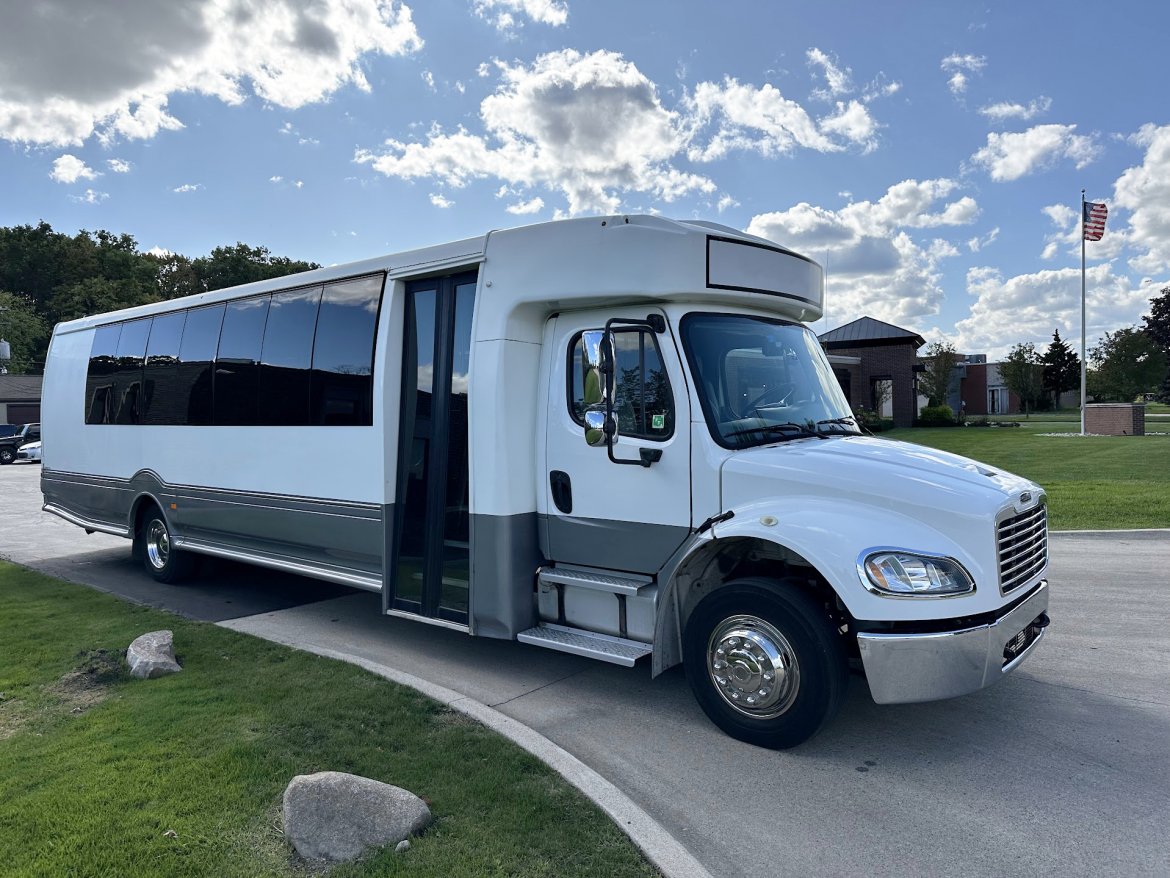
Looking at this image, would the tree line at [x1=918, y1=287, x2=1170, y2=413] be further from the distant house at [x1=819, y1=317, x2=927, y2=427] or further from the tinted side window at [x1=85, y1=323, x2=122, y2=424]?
the tinted side window at [x1=85, y1=323, x2=122, y2=424]

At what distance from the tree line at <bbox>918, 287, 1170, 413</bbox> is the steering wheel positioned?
46896 mm

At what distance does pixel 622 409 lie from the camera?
5270 mm

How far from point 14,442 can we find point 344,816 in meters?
42.4

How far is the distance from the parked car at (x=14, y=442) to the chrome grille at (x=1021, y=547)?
141 ft

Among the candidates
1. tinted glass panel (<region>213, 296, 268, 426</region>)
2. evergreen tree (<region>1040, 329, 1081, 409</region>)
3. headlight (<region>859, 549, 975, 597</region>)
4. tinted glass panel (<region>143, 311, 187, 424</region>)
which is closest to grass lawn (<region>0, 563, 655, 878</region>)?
headlight (<region>859, 549, 975, 597</region>)

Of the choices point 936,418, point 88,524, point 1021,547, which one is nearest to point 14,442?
point 88,524

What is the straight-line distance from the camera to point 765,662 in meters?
4.49

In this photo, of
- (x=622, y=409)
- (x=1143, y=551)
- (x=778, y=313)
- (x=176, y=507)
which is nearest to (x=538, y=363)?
(x=622, y=409)

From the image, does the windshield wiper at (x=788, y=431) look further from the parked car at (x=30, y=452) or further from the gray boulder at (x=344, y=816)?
the parked car at (x=30, y=452)

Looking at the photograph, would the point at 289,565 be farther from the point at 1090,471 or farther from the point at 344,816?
the point at 1090,471

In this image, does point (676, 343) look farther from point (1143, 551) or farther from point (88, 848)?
point (1143, 551)

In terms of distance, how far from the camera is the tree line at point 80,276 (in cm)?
6103

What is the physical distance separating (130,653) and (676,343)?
14.9 ft

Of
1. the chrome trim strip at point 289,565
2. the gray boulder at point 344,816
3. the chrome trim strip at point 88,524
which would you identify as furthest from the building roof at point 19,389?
the gray boulder at point 344,816
